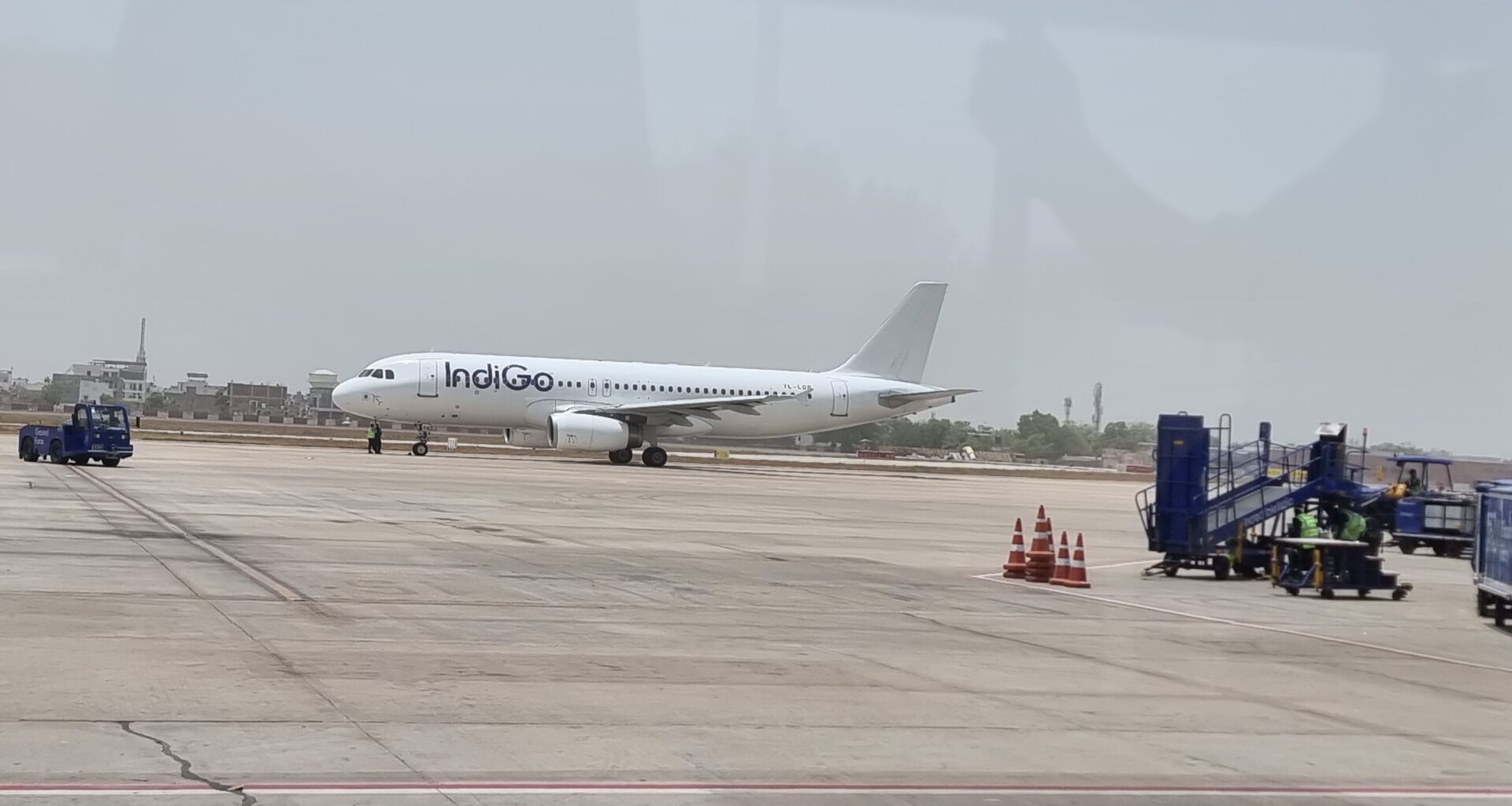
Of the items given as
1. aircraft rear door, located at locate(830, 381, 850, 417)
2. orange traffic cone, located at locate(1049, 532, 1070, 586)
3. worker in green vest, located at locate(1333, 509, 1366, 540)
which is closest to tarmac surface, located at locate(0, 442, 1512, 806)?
orange traffic cone, located at locate(1049, 532, 1070, 586)

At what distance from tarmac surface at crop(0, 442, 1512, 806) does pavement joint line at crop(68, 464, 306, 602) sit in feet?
0.35

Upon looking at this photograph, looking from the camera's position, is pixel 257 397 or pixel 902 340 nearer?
pixel 902 340

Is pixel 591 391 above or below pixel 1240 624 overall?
above

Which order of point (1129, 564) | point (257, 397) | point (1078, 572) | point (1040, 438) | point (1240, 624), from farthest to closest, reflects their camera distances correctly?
1. point (257, 397)
2. point (1040, 438)
3. point (1129, 564)
4. point (1078, 572)
5. point (1240, 624)

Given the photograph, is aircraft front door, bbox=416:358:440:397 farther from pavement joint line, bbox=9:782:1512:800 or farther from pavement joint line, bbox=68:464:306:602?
pavement joint line, bbox=9:782:1512:800

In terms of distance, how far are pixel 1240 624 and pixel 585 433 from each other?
118ft

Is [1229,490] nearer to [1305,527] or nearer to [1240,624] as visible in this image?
[1305,527]

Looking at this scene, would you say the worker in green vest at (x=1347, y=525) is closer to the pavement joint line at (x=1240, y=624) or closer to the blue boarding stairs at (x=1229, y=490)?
the blue boarding stairs at (x=1229, y=490)

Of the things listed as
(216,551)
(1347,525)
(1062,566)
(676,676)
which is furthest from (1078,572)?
(216,551)

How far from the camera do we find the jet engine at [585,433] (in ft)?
167

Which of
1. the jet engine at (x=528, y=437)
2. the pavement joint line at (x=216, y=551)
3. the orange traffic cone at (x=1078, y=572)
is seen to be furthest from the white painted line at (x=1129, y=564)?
the jet engine at (x=528, y=437)

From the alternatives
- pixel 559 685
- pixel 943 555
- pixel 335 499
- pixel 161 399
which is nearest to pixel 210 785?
pixel 559 685

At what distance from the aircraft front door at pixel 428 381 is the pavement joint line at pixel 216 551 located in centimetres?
2145

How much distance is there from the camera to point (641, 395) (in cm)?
5597
